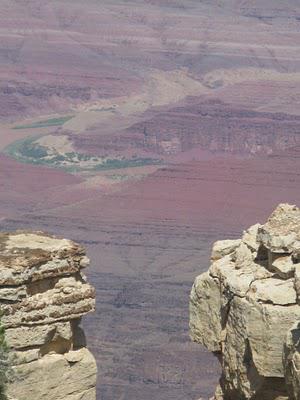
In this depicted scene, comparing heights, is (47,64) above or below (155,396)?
below

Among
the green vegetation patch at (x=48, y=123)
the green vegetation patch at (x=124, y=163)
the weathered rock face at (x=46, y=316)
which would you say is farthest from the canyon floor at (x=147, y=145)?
the weathered rock face at (x=46, y=316)

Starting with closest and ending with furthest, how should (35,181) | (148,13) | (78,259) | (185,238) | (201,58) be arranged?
(78,259), (185,238), (35,181), (201,58), (148,13)

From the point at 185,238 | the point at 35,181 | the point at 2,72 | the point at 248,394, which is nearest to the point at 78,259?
the point at 248,394

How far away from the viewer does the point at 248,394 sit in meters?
10.2

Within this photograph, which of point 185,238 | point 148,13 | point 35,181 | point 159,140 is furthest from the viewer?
point 148,13

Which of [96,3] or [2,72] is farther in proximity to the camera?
[96,3]

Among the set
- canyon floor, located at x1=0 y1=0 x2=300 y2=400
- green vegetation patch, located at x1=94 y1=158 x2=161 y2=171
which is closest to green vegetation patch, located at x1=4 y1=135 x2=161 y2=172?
green vegetation patch, located at x1=94 y1=158 x2=161 y2=171

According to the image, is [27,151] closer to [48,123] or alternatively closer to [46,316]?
[48,123]

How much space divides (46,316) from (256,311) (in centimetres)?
147

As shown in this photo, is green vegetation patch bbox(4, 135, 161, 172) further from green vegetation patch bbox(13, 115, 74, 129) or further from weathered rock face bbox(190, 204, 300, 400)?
weathered rock face bbox(190, 204, 300, 400)

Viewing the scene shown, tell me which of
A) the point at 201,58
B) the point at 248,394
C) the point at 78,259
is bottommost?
the point at 201,58

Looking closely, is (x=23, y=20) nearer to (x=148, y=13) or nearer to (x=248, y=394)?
(x=148, y=13)

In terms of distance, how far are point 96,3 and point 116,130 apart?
140 feet

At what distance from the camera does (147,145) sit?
10625 centimetres
